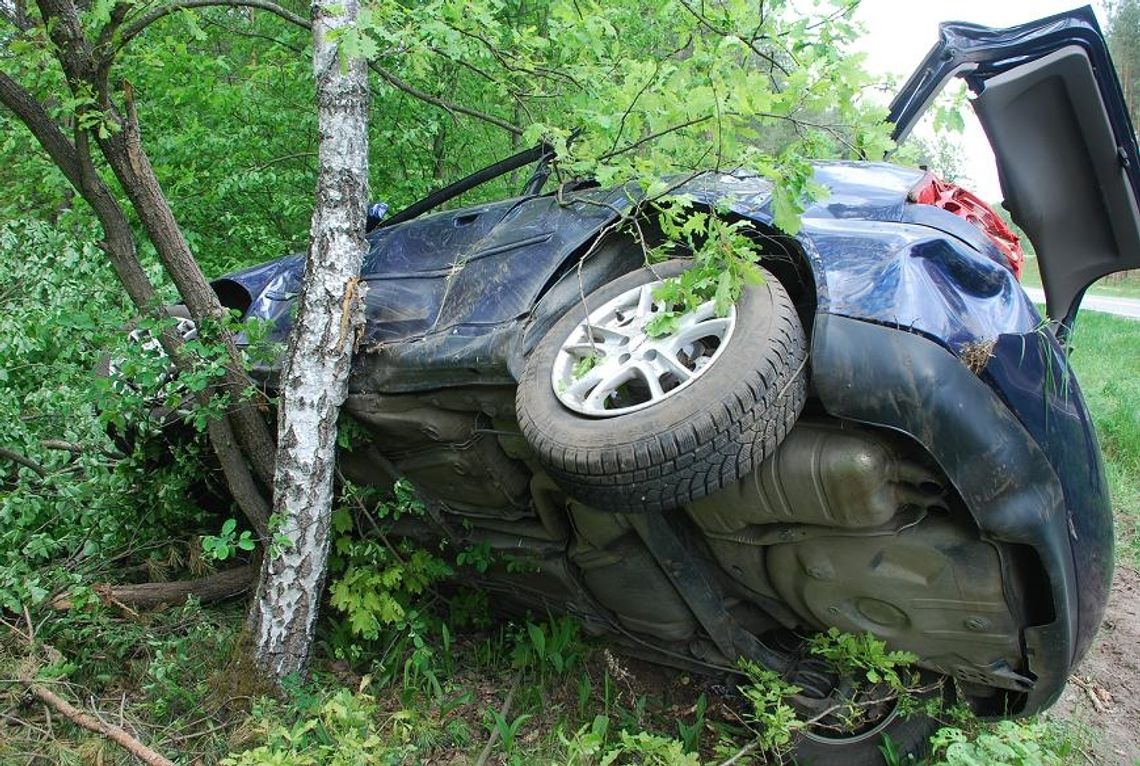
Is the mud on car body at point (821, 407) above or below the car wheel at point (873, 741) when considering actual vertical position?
above

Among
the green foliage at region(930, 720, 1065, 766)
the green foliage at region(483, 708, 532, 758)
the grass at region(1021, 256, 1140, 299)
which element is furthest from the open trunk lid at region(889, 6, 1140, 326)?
the grass at region(1021, 256, 1140, 299)

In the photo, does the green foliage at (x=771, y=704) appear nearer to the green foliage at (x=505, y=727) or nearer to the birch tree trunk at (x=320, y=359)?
the green foliage at (x=505, y=727)

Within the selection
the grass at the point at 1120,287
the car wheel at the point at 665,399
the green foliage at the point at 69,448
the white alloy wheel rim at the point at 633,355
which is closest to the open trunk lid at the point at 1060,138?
the car wheel at the point at 665,399

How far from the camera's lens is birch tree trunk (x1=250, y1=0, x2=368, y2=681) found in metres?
2.93

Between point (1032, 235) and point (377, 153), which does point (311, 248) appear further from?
point (377, 153)

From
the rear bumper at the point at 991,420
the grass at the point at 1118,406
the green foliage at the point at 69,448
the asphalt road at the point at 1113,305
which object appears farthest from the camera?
the asphalt road at the point at 1113,305

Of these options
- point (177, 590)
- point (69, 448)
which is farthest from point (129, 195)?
point (69, 448)

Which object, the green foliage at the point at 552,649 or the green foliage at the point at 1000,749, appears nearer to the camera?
the green foliage at the point at 1000,749

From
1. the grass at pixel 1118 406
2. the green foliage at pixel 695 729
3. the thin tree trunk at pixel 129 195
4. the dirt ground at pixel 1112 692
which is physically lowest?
the grass at pixel 1118 406

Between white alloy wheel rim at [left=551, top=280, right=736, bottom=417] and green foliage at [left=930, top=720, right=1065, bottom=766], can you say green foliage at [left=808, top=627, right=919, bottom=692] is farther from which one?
white alloy wheel rim at [left=551, top=280, right=736, bottom=417]

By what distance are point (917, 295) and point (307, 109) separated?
4.96 m

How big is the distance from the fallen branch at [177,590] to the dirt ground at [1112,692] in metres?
3.39

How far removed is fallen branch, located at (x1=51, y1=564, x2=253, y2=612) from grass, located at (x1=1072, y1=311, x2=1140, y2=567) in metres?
3.44

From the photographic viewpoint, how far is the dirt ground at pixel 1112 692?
3353 mm
